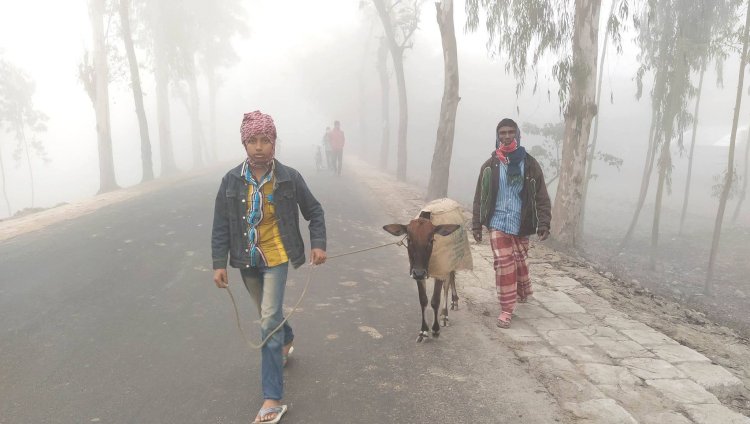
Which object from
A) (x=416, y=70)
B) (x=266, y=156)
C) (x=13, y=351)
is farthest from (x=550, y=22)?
(x=416, y=70)

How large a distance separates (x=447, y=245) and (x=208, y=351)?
8.26 feet

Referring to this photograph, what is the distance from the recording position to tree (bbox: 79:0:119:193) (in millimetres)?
19500

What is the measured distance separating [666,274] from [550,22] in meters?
9.14

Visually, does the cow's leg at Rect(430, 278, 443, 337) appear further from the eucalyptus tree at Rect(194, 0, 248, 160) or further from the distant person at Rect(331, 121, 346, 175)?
the eucalyptus tree at Rect(194, 0, 248, 160)

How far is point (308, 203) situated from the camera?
3875 millimetres

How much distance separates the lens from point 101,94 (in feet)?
64.9

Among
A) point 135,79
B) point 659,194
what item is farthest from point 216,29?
point 659,194

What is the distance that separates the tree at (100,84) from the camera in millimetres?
19500

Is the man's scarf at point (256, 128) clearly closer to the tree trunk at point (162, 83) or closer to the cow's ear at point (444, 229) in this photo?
the cow's ear at point (444, 229)

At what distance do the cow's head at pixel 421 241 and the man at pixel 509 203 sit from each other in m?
1.12

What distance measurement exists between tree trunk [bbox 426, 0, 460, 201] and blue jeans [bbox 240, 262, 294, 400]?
413 inches

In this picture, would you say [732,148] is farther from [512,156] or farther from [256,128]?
[256,128]

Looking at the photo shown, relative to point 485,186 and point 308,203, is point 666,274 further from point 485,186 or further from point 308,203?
point 308,203

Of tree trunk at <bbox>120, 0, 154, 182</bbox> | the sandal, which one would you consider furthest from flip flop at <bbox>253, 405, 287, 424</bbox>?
tree trunk at <bbox>120, 0, 154, 182</bbox>
